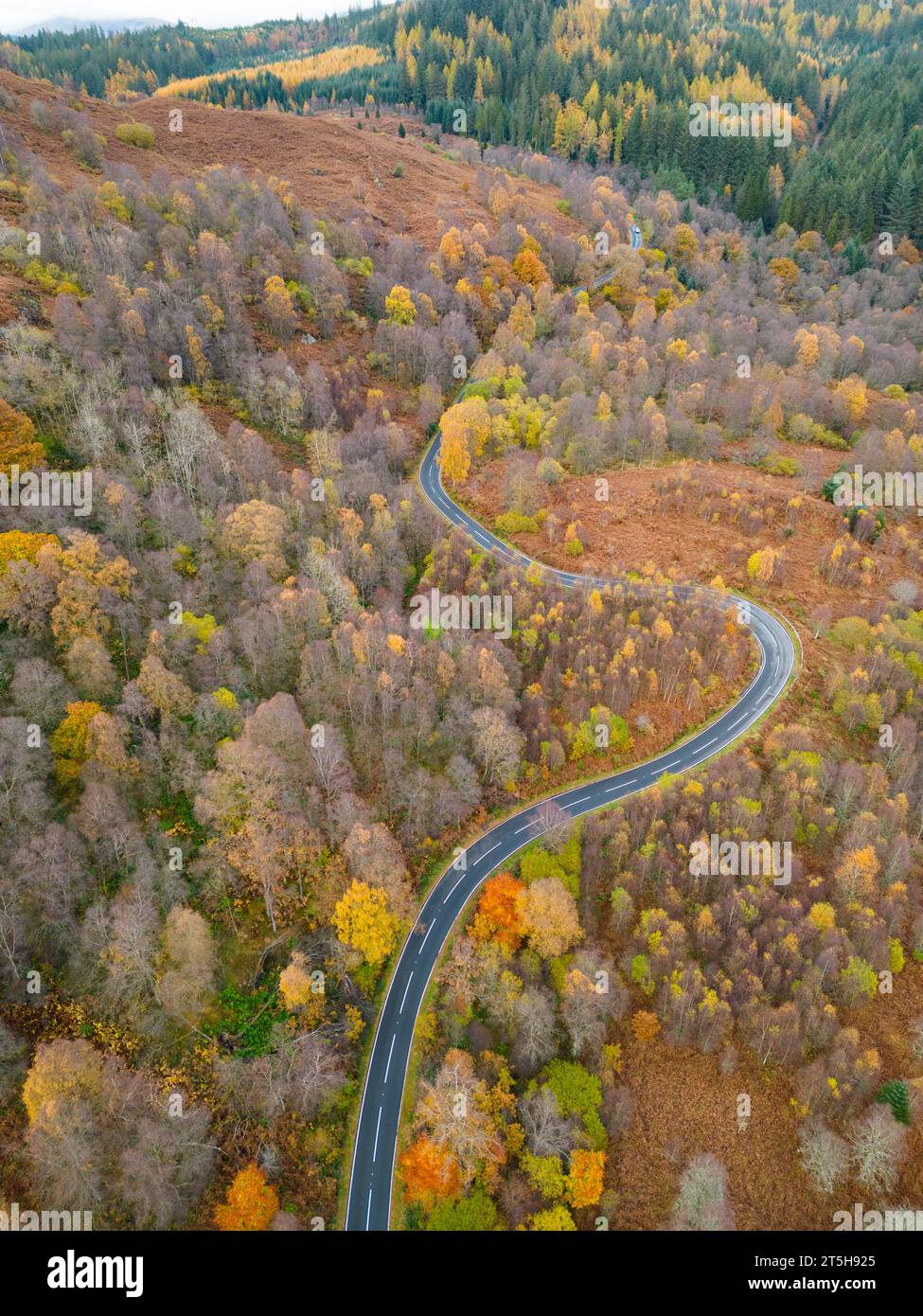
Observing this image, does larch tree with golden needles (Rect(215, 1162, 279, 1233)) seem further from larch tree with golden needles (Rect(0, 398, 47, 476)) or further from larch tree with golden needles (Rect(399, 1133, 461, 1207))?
larch tree with golden needles (Rect(0, 398, 47, 476))

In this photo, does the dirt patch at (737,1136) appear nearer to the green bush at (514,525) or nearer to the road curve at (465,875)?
the road curve at (465,875)

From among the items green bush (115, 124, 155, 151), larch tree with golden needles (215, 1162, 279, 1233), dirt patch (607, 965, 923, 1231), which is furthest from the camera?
green bush (115, 124, 155, 151)

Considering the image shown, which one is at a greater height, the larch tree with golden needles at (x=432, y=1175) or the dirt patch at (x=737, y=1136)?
the larch tree with golden needles at (x=432, y=1175)

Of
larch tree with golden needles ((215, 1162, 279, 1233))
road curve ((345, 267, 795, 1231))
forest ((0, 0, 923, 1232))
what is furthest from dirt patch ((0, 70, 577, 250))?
larch tree with golden needles ((215, 1162, 279, 1233))

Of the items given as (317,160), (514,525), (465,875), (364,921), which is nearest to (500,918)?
(465,875)

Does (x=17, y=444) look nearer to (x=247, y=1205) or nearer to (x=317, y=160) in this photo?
(x=247, y=1205)

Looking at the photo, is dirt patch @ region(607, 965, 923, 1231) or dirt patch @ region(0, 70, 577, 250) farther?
dirt patch @ region(0, 70, 577, 250)

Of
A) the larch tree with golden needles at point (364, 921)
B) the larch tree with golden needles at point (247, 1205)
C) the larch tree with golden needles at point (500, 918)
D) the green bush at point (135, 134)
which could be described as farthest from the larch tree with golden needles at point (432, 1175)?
the green bush at point (135, 134)
